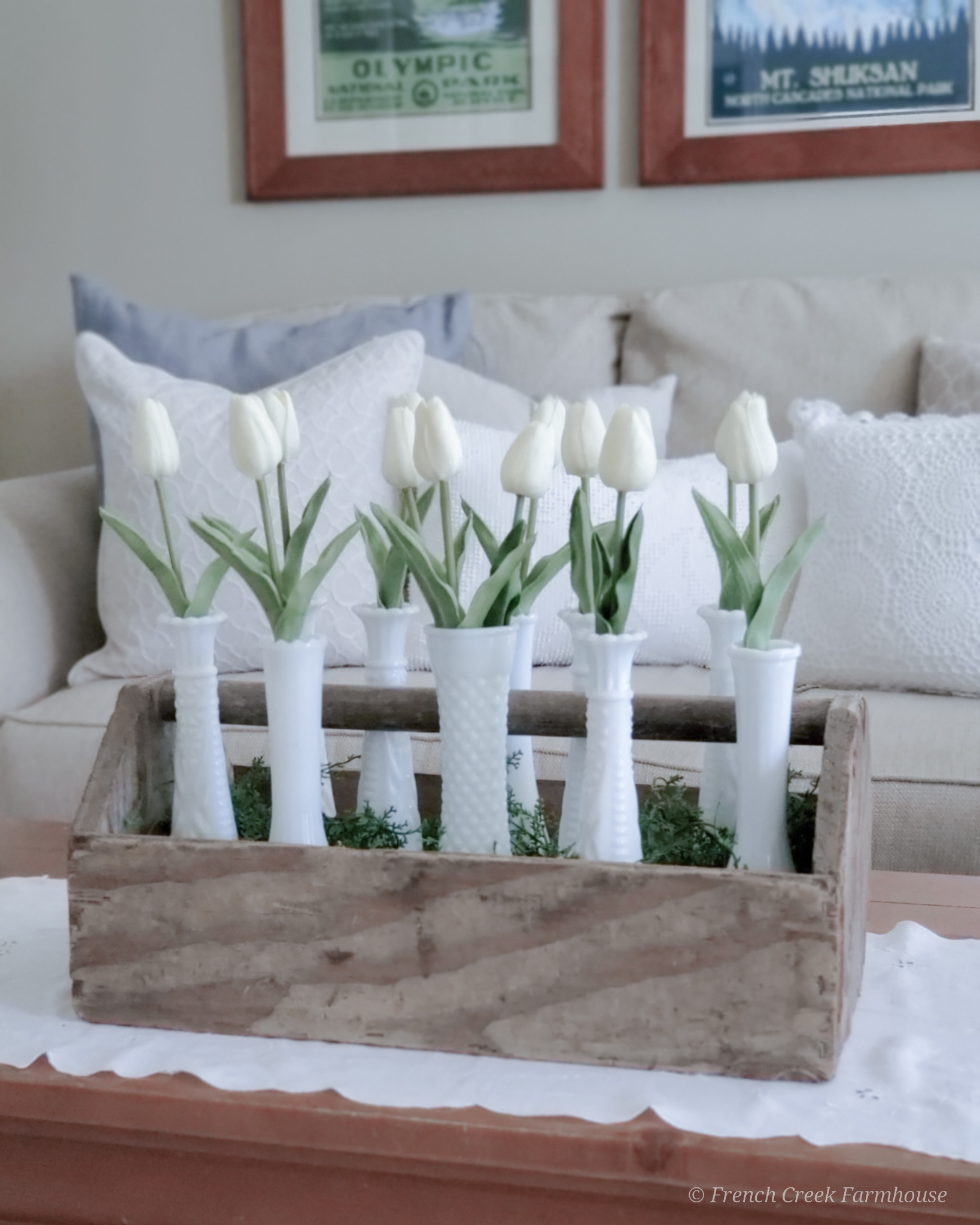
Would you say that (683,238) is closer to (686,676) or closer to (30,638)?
(686,676)

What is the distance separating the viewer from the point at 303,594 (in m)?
0.68

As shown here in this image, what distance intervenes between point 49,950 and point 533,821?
12.8 inches

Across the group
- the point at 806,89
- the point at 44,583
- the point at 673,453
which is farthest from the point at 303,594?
the point at 806,89

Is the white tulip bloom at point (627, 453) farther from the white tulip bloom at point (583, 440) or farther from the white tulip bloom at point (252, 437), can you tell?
the white tulip bloom at point (252, 437)

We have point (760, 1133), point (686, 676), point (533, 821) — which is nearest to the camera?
point (760, 1133)

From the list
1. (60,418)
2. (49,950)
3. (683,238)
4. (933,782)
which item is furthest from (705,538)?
(60,418)

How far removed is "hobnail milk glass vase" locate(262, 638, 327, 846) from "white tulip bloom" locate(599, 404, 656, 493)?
19 centimetres

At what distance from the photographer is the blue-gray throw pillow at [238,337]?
192cm

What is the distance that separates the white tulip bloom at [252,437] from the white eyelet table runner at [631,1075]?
302 millimetres

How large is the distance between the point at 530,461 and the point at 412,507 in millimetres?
122

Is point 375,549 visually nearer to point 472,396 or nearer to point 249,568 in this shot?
point 249,568

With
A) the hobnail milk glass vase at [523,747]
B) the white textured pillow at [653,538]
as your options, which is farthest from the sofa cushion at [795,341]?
the hobnail milk glass vase at [523,747]

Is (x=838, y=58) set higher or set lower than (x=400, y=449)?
higher

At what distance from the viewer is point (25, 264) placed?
2566mm
